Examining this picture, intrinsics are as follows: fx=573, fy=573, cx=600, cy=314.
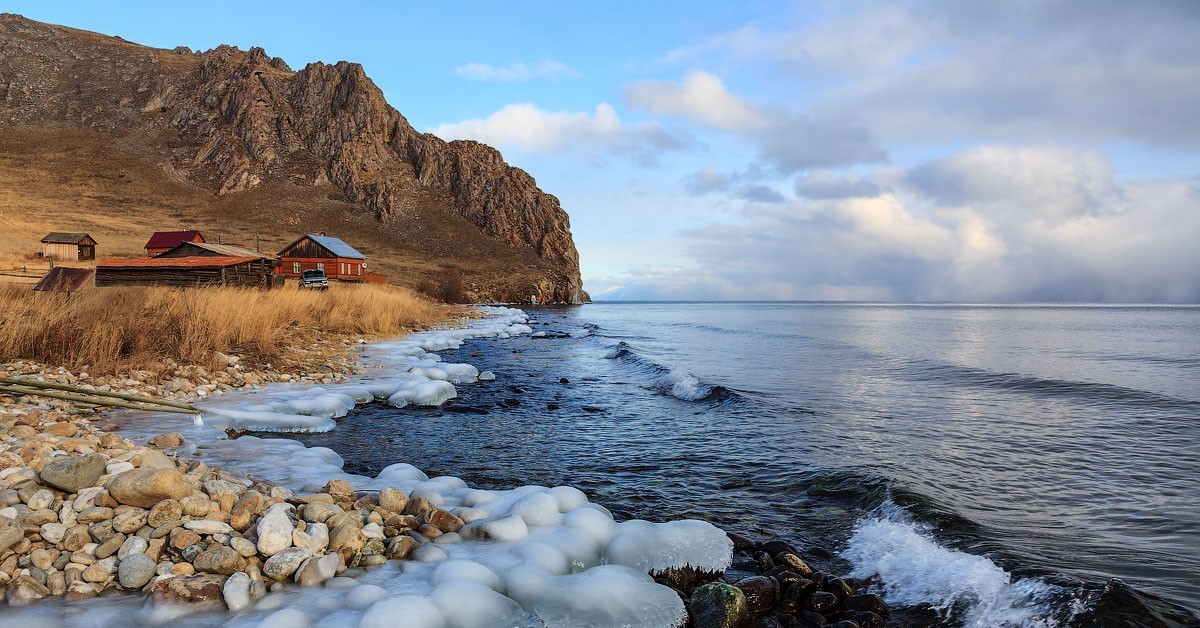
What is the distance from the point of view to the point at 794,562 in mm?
4344

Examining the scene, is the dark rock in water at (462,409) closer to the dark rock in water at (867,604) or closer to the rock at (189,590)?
the rock at (189,590)

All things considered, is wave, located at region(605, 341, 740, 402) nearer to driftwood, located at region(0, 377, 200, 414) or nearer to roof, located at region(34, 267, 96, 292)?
driftwood, located at region(0, 377, 200, 414)

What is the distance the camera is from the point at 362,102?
121m

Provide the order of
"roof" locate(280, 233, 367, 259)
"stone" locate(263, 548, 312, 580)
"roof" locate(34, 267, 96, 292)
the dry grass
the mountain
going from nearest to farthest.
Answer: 1. "stone" locate(263, 548, 312, 580)
2. the dry grass
3. "roof" locate(34, 267, 96, 292)
4. "roof" locate(280, 233, 367, 259)
5. the mountain

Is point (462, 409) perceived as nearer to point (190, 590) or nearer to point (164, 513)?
point (164, 513)

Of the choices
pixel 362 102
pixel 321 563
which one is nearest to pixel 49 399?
pixel 321 563

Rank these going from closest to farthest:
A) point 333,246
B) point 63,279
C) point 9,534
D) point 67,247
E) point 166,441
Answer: point 9,534 → point 166,441 → point 63,279 → point 67,247 → point 333,246

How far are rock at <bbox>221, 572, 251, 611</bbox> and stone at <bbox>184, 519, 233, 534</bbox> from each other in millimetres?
514

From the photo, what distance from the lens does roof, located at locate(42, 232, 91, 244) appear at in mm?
47628

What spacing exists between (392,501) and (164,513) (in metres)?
1.48

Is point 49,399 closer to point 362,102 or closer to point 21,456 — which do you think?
point 21,456

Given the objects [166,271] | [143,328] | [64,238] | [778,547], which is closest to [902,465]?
[778,547]

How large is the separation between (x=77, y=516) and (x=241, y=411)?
4.58 m

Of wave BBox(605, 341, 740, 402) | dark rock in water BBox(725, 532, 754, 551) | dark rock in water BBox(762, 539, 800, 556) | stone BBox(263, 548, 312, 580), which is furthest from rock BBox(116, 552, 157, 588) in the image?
wave BBox(605, 341, 740, 402)
